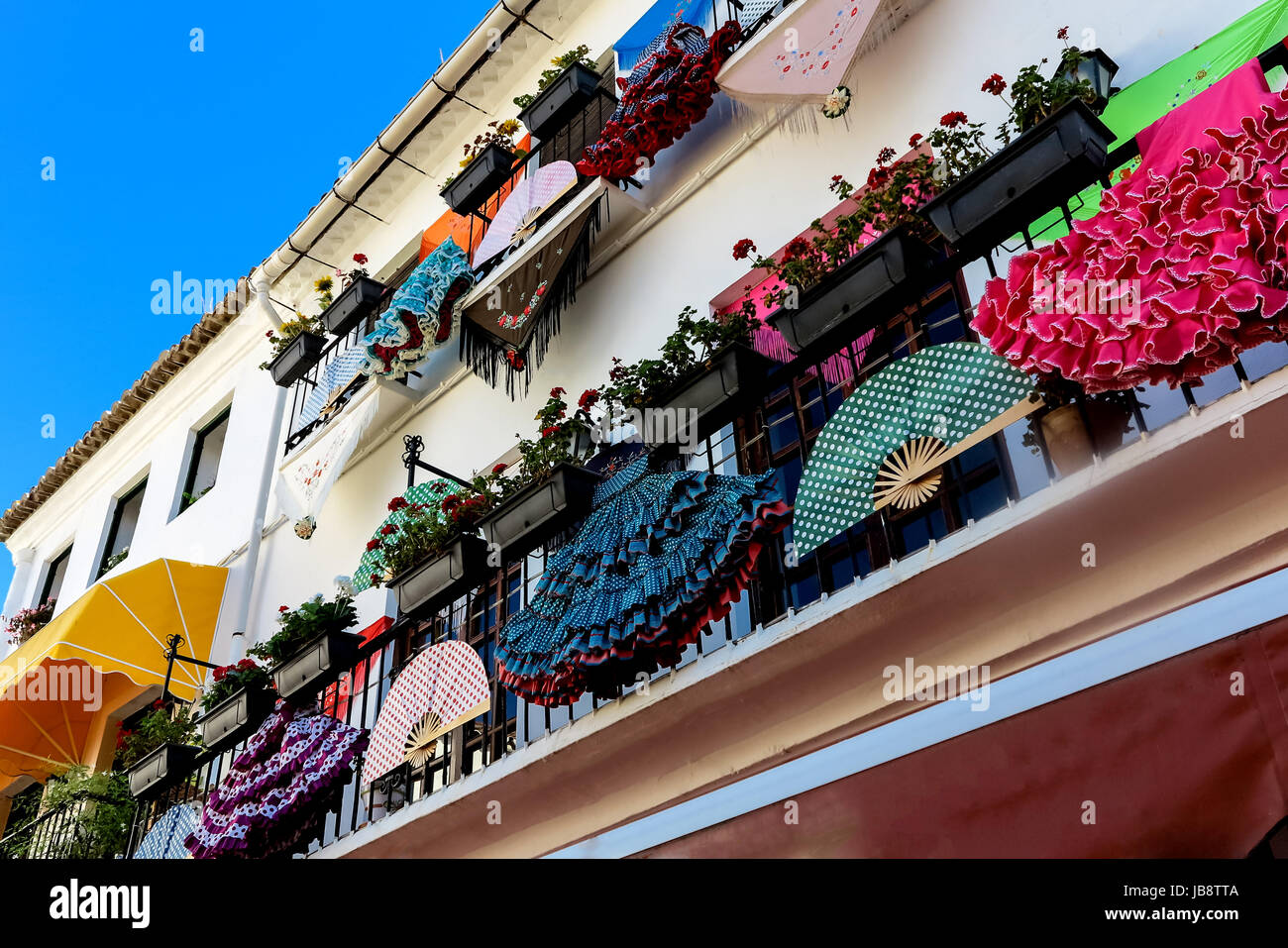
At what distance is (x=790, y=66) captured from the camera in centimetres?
706

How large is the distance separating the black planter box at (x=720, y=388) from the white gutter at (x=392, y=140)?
5831 millimetres

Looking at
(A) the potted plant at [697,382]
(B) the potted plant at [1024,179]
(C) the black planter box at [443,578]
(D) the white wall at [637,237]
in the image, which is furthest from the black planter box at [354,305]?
(B) the potted plant at [1024,179]

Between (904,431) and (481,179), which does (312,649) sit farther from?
(904,431)

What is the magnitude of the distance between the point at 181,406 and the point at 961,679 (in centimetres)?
1197

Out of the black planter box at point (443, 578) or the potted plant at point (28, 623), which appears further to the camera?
the potted plant at point (28, 623)

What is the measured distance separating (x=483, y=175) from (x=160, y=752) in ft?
15.8

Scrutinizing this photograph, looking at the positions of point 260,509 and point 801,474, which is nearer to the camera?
point 801,474

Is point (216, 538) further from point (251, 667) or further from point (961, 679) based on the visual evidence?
point (961, 679)

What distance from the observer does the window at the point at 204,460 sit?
13.3 metres

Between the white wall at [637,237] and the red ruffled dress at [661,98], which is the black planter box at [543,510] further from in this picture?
the red ruffled dress at [661,98]

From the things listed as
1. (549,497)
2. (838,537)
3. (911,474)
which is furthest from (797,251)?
(549,497)

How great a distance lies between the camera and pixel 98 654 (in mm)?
10227

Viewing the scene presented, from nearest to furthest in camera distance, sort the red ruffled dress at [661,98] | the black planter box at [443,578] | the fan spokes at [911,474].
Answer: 1. the fan spokes at [911,474]
2. the black planter box at [443,578]
3. the red ruffled dress at [661,98]

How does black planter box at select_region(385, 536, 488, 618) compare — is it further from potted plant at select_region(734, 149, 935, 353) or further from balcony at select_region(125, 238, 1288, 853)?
potted plant at select_region(734, 149, 935, 353)
